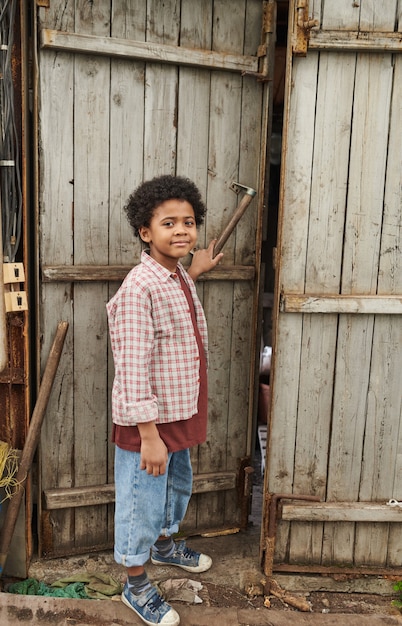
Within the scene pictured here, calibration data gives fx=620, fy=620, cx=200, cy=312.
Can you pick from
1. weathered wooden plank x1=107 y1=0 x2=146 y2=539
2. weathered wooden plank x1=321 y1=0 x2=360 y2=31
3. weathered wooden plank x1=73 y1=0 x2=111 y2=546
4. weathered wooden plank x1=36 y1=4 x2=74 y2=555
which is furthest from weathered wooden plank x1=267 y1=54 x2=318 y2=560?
weathered wooden plank x1=36 y1=4 x2=74 y2=555

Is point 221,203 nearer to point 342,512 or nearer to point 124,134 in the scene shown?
point 124,134

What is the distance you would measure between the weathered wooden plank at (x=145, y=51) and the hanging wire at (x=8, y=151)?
0.16m

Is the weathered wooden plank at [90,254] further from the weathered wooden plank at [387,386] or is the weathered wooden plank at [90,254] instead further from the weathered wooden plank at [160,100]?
the weathered wooden plank at [387,386]

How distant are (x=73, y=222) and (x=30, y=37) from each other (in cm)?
88

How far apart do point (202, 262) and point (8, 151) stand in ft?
3.47

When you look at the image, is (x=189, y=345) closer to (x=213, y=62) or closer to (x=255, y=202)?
(x=255, y=202)

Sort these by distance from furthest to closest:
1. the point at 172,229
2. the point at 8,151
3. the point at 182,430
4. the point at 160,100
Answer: the point at 160,100 < the point at 8,151 < the point at 182,430 < the point at 172,229

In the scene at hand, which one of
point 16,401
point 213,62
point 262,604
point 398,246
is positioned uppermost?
point 213,62

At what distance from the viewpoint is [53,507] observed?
3213 mm

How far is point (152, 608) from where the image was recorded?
9.16 ft

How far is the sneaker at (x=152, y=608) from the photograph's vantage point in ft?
9.07

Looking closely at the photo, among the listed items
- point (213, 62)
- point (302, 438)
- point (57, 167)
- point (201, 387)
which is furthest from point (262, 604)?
point (213, 62)

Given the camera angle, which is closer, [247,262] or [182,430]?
[182,430]

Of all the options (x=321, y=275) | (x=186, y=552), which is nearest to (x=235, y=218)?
(x=321, y=275)
